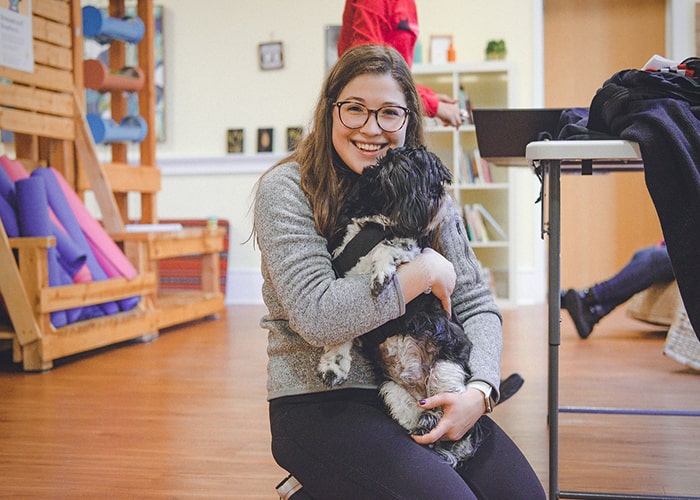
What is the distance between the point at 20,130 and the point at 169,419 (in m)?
1.91

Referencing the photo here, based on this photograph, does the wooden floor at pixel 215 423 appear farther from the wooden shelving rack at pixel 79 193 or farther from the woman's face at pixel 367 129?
the woman's face at pixel 367 129

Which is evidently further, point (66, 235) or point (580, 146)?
point (66, 235)

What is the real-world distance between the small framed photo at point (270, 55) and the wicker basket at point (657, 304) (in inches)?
128

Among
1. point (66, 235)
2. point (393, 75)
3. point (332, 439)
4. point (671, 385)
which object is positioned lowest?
point (671, 385)

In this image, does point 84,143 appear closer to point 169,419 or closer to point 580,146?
point 169,419

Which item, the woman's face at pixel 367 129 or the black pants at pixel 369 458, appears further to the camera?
the woman's face at pixel 367 129

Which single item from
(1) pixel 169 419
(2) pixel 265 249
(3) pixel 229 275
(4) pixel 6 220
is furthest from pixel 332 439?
(3) pixel 229 275

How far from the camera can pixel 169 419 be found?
102 inches

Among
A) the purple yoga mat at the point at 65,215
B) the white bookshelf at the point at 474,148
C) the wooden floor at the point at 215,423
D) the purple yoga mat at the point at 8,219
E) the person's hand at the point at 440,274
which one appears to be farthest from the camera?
the white bookshelf at the point at 474,148

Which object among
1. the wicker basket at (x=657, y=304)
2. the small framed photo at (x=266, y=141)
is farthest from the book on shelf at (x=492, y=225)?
the small framed photo at (x=266, y=141)

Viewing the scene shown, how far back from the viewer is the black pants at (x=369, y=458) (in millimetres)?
1262

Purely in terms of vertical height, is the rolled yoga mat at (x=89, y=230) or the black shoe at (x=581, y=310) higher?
the rolled yoga mat at (x=89, y=230)

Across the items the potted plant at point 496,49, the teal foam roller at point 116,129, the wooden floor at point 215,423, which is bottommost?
the wooden floor at point 215,423

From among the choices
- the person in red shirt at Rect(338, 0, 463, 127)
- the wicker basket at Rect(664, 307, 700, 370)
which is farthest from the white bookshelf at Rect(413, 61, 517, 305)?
the person in red shirt at Rect(338, 0, 463, 127)
